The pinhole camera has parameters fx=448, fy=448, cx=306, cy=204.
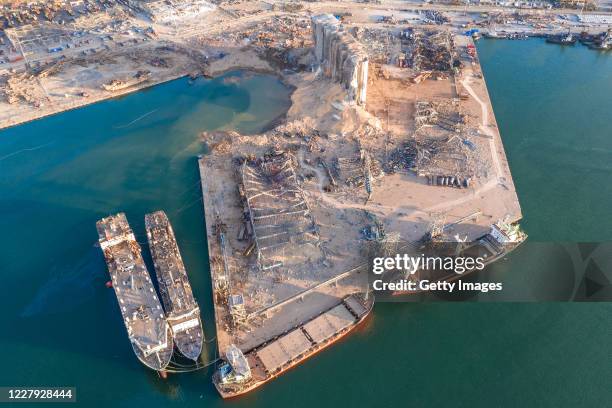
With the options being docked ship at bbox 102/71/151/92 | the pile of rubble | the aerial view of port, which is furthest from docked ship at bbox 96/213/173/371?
the pile of rubble

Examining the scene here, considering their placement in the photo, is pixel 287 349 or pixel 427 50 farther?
pixel 427 50

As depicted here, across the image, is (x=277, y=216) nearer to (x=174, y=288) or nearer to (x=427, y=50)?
(x=174, y=288)

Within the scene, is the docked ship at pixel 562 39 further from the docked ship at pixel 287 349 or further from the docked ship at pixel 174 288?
the docked ship at pixel 174 288

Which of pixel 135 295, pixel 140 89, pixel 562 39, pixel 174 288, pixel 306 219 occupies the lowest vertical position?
pixel 135 295

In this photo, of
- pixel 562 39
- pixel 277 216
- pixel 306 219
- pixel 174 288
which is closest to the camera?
pixel 174 288

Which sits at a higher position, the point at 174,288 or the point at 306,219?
the point at 306,219

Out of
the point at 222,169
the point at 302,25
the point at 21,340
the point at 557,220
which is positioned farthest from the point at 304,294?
the point at 302,25

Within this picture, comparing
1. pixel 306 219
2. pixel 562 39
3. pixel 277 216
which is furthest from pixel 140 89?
pixel 562 39
